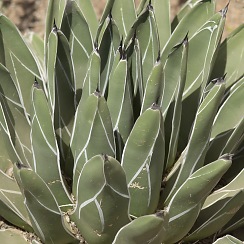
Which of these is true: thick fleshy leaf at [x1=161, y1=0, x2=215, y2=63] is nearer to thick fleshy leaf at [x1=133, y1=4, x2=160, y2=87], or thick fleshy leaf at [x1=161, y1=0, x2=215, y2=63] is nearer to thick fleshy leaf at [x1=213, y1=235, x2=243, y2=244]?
thick fleshy leaf at [x1=133, y1=4, x2=160, y2=87]

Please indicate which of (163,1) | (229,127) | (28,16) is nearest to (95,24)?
(163,1)

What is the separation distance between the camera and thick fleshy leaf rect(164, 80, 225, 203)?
1.11m

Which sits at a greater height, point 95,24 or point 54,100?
point 95,24

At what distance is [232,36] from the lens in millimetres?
1456

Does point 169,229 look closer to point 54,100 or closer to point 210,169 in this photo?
point 210,169

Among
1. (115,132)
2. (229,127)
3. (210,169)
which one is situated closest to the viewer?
(210,169)

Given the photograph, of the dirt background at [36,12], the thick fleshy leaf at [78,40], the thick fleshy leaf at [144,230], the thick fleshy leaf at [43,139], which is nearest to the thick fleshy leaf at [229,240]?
the thick fleshy leaf at [144,230]

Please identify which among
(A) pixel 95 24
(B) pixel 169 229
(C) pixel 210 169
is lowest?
(B) pixel 169 229

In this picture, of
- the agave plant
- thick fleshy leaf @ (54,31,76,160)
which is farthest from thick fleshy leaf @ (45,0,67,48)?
thick fleshy leaf @ (54,31,76,160)

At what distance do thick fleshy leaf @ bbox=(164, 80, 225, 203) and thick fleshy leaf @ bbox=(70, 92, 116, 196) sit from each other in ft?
0.57

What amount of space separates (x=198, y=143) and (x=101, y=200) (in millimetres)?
251

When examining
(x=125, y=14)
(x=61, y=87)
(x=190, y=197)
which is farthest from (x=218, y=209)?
(x=125, y=14)

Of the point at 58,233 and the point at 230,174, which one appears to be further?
the point at 230,174

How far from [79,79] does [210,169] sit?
433 mm
